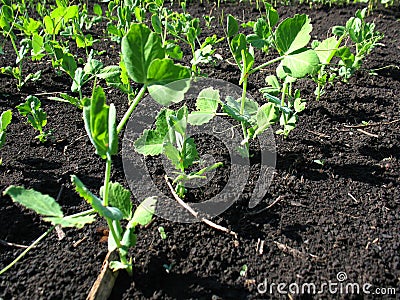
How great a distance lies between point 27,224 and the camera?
1.34 m

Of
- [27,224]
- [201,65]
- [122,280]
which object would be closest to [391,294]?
[122,280]

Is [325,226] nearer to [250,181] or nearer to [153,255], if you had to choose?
[250,181]

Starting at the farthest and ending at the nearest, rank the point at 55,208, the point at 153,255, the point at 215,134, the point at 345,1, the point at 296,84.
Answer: the point at 345,1
the point at 296,84
the point at 215,134
the point at 153,255
the point at 55,208

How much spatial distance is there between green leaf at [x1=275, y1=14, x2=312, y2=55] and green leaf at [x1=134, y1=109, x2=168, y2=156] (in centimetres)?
44

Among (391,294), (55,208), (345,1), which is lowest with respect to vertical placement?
(345,1)

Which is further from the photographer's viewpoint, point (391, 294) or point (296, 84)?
point (296, 84)

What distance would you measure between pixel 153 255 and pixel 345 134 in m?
0.98

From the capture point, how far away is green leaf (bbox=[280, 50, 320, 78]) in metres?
1.28

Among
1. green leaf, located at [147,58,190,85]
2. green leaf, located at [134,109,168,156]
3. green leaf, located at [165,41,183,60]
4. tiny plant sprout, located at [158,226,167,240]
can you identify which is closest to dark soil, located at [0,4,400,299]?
tiny plant sprout, located at [158,226,167,240]

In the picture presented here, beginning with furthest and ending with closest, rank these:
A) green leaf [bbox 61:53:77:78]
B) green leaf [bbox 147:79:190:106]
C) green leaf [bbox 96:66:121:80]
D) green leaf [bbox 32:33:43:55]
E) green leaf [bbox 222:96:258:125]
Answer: green leaf [bbox 32:33:43:55] < green leaf [bbox 61:53:77:78] < green leaf [bbox 96:66:121:80] < green leaf [bbox 222:96:258:125] < green leaf [bbox 147:79:190:106]

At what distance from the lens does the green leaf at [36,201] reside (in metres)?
0.93

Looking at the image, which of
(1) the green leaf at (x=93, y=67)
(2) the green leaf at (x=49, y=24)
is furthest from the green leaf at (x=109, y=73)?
(2) the green leaf at (x=49, y=24)

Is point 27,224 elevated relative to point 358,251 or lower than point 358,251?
elevated

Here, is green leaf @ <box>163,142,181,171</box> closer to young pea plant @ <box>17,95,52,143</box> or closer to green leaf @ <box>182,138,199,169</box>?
green leaf @ <box>182,138,199,169</box>
